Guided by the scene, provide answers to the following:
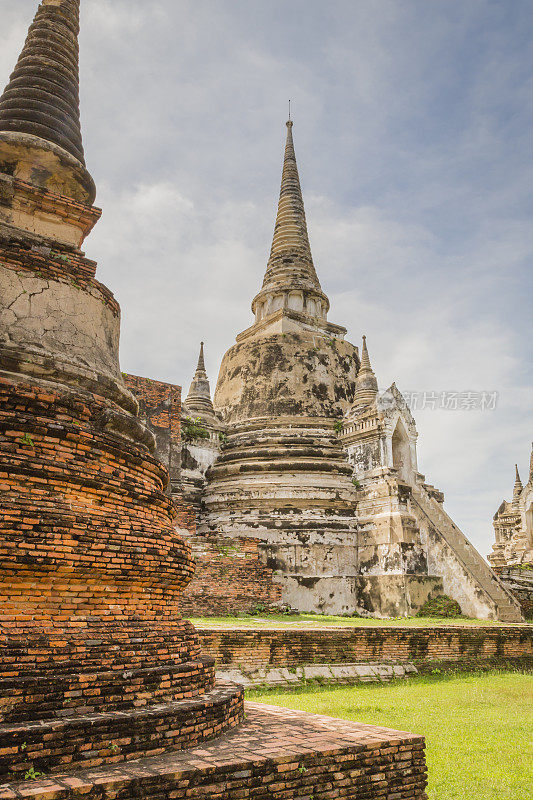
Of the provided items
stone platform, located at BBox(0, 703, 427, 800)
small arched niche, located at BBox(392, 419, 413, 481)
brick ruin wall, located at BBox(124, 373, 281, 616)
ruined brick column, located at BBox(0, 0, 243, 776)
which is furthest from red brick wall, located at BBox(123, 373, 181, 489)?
stone platform, located at BBox(0, 703, 427, 800)

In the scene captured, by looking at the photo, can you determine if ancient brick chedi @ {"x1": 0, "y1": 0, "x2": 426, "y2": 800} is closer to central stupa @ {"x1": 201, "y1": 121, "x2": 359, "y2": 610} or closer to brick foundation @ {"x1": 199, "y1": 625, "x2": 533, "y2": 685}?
brick foundation @ {"x1": 199, "y1": 625, "x2": 533, "y2": 685}

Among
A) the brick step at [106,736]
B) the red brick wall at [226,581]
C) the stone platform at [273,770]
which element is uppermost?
the red brick wall at [226,581]

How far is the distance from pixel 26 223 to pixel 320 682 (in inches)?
297

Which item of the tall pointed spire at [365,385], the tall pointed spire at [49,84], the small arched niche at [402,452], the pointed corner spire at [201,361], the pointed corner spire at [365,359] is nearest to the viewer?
the tall pointed spire at [49,84]

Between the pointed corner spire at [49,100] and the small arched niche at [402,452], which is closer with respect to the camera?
the pointed corner spire at [49,100]

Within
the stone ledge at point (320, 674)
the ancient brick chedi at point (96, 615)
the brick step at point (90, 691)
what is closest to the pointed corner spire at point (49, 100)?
the ancient brick chedi at point (96, 615)

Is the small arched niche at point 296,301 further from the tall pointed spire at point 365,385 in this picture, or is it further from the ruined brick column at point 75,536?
the ruined brick column at point 75,536

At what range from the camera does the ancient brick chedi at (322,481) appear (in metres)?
15.3

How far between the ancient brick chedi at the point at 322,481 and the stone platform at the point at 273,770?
28.3 ft

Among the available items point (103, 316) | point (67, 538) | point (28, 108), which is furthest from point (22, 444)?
point (28, 108)

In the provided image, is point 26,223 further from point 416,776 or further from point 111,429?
point 416,776

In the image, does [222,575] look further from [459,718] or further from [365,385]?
[365,385]

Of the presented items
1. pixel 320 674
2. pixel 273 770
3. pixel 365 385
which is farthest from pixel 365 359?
pixel 273 770

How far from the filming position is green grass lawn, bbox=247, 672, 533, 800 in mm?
4945
